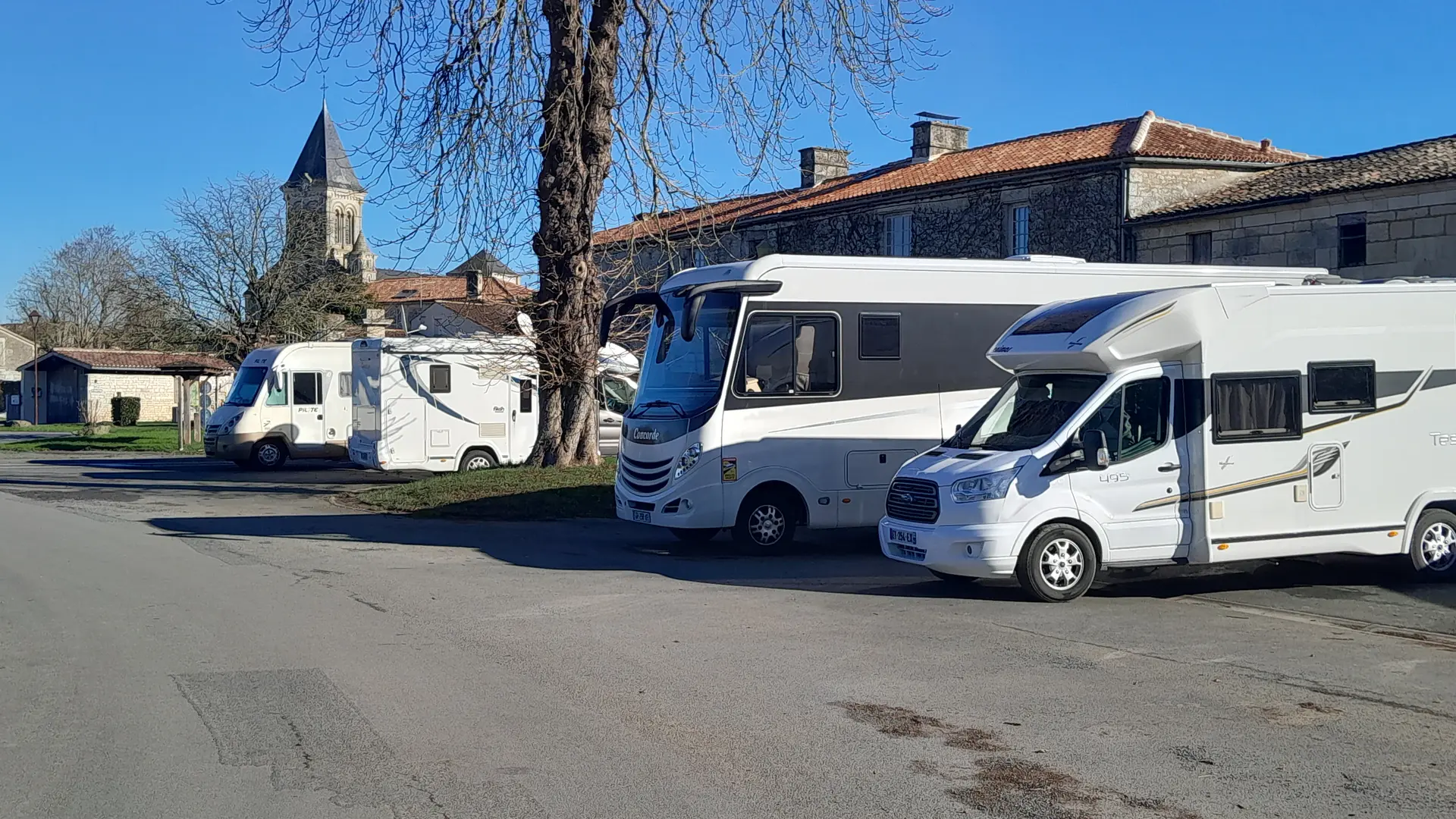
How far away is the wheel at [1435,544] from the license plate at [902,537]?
15.4 feet

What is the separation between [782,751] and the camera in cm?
598

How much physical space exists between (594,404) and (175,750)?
15.3 metres

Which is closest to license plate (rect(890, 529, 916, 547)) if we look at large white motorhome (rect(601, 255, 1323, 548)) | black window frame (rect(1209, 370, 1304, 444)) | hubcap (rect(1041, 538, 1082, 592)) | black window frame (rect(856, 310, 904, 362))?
hubcap (rect(1041, 538, 1082, 592))

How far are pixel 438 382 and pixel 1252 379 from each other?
→ 52.5ft

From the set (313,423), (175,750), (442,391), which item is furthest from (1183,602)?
(313,423)

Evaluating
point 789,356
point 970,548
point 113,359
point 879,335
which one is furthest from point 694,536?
point 113,359

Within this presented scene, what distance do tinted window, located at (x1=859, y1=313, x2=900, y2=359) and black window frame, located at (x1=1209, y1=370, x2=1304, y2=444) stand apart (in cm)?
413

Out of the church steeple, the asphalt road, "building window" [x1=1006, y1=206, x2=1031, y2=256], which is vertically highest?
the church steeple

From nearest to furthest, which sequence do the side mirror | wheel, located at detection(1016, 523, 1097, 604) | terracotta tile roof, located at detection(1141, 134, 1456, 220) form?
wheel, located at detection(1016, 523, 1097, 604), the side mirror, terracotta tile roof, located at detection(1141, 134, 1456, 220)

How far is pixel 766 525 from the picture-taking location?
14.0 m

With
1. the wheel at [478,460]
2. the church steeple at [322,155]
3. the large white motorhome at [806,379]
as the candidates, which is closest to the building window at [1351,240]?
the large white motorhome at [806,379]

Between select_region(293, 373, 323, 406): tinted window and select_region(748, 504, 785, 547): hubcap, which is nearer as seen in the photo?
select_region(748, 504, 785, 547): hubcap

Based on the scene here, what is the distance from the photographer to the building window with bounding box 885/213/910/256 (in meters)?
35.7

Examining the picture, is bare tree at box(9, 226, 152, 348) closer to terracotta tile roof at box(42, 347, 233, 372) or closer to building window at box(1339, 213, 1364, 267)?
terracotta tile roof at box(42, 347, 233, 372)
